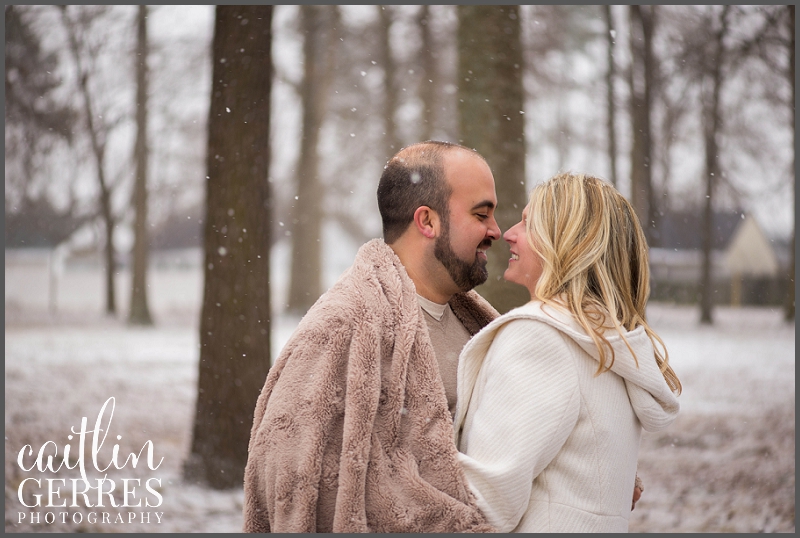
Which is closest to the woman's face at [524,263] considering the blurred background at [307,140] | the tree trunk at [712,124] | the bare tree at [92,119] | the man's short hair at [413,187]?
the man's short hair at [413,187]

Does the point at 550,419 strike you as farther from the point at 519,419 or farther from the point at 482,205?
the point at 482,205

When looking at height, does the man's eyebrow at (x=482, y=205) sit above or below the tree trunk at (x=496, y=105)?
below

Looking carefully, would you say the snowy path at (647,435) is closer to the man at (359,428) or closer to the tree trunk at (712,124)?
the tree trunk at (712,124)

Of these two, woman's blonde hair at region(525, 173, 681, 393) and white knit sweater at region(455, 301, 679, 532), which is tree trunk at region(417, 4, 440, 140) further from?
white knit sweater at region(455, 301, 679, 532)

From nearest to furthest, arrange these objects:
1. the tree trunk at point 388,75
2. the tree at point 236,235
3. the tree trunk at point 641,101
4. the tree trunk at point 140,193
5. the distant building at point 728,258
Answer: the tree at point 236,235 < the tree trunk at point 641,101 < the tree trunk at point 140,193 < the distant building at point 728,258 < the tree trunk at point 388,75

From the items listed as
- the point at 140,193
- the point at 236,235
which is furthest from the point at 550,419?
the point at 140,193

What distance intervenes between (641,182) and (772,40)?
2.02m

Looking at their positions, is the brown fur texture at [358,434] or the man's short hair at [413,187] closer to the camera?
the brown fur texture at [358,434]

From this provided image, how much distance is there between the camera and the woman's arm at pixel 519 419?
5.45 ft

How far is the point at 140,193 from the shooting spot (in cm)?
1038

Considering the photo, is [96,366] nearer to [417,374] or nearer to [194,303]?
[194,303]

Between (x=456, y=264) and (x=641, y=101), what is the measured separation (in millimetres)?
6449

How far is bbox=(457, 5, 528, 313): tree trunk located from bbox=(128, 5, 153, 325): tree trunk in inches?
227

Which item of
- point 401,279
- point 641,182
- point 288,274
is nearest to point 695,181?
point 641,182
